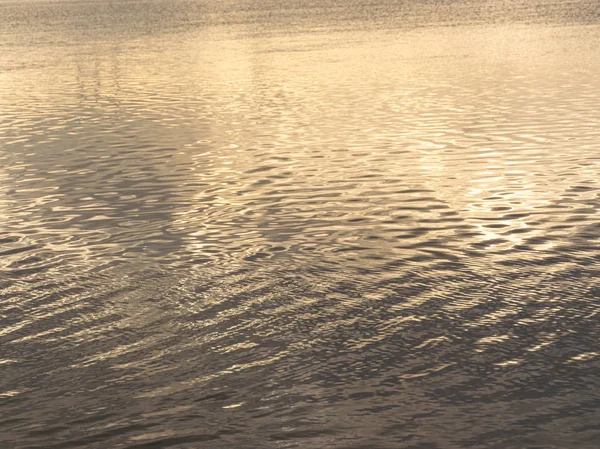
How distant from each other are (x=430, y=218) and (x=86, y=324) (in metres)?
6.43

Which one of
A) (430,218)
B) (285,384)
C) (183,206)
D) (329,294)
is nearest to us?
(285,384)

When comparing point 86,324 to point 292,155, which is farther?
point 292,155

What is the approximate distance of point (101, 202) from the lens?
18.3 meters

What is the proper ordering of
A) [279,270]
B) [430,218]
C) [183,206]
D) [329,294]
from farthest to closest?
[183,206] → [430,218] → [279,270] → [329,294]

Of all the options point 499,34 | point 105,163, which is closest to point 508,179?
point 105,163

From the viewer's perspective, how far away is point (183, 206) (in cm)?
1773

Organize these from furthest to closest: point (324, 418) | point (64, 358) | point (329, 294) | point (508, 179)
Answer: point (508, 179) < point (329, 294) < point (64, 358) < point (324, 418)

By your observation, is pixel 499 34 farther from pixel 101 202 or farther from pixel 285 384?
pixel 285 384

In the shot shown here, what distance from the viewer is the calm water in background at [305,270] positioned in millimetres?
9266

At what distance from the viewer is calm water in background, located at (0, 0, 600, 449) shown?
9.27 metres

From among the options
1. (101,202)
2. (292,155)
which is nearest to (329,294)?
(101,202)

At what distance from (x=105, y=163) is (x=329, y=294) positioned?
11.0 meters

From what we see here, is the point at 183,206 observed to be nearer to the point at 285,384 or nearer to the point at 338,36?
the point at 285,384

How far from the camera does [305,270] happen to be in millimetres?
13641
